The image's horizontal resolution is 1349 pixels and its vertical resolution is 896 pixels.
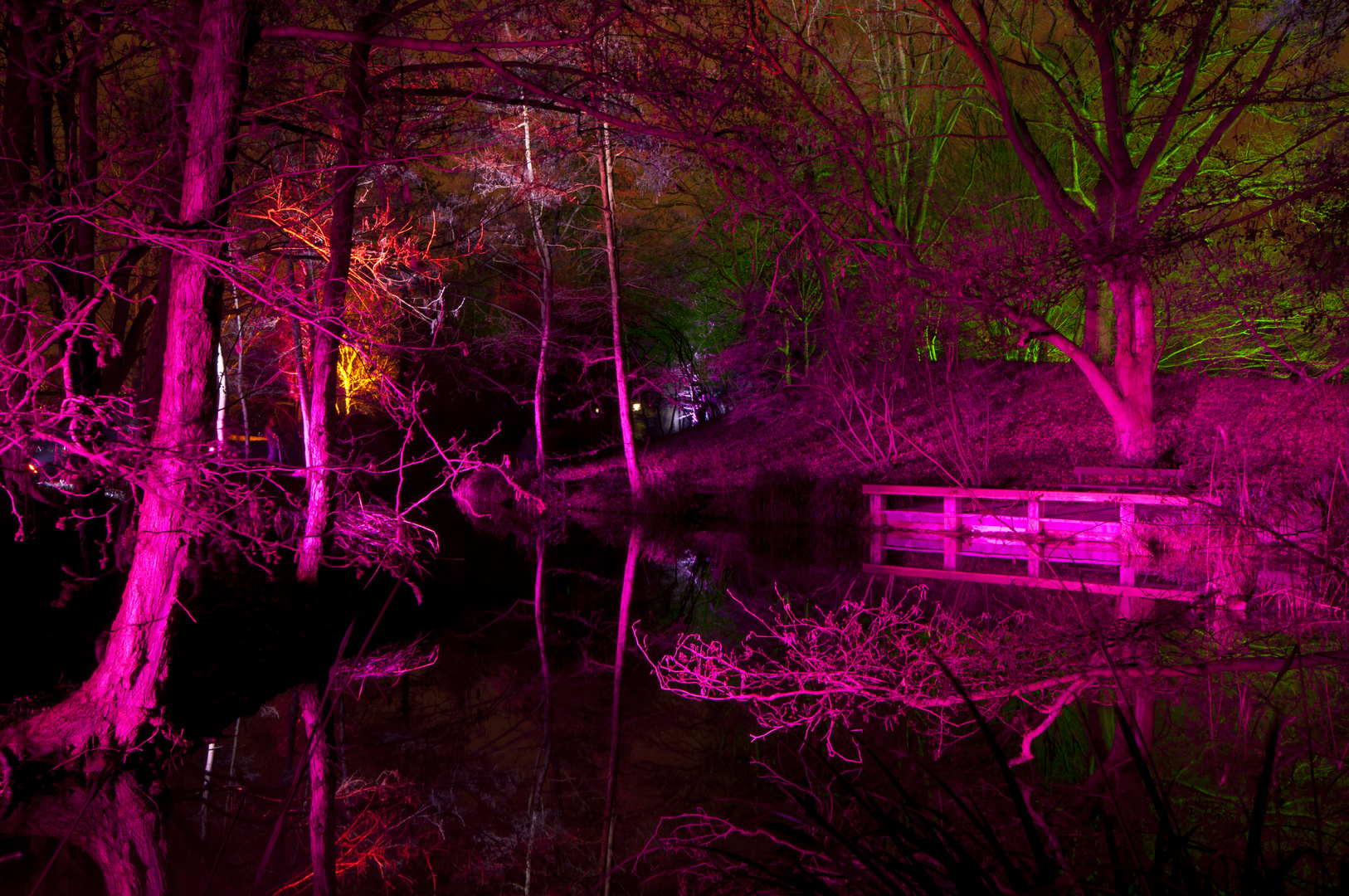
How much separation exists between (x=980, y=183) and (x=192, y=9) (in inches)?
967

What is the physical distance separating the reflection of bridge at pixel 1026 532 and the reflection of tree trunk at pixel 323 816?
775 cm

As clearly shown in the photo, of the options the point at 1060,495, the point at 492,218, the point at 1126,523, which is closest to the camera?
the point at 1126,523

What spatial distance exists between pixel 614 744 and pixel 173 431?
3.36m

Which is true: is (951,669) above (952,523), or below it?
below

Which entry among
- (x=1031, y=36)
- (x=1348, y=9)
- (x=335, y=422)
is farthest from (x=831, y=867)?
(x=1031, y=36)

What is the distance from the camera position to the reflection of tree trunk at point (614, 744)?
4.50 meters

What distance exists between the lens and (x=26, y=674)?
634cm

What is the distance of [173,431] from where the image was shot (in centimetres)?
469

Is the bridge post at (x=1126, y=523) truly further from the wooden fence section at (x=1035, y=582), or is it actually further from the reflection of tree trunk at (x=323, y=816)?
the reflection of tree trunk at (x=323, y=816)

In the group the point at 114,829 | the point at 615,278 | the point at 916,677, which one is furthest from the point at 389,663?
the point at 615,278

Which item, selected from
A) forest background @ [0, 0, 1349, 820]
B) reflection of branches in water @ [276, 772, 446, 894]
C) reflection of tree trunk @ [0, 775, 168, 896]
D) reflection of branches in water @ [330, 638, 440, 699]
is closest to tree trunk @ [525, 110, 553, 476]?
forest background @ [0, 0, 1349, 820]

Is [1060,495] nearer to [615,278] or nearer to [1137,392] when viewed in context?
[1137,392]

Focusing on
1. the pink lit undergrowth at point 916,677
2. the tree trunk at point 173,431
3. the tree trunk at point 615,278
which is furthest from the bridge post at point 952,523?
the tree trunk at point 173,431

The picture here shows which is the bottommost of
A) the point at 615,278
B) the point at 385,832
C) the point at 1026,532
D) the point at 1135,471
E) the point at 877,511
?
the point at 385,832
